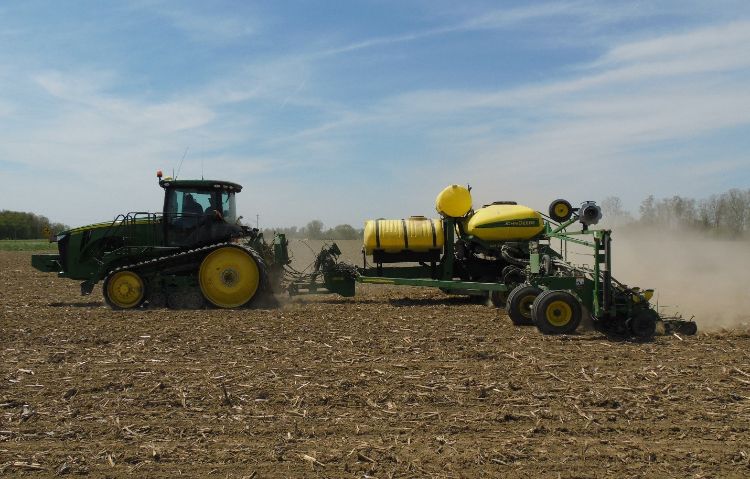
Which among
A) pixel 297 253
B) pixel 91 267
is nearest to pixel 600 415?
pixel 297 253

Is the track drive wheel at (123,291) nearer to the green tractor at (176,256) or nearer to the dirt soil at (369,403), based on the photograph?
the green tractor at (176,256)

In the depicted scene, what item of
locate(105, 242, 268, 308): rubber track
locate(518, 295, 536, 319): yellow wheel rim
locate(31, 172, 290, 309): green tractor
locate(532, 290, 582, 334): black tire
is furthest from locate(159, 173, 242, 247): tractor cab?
locate(532, 290, 582, 334): black tire

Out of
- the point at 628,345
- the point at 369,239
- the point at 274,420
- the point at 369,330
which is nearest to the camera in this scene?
the point at 274,420

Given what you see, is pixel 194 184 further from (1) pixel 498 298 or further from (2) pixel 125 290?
(1) pixel 498 298

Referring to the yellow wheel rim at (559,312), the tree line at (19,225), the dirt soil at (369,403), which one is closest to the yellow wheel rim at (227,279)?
the dirt soil at (369,403)

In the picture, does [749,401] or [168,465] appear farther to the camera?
[749,401]

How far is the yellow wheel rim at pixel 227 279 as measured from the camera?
12312 millimetres

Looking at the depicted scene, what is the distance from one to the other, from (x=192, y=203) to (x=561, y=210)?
7.51 metres

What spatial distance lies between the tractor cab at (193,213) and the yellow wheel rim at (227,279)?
0.71m

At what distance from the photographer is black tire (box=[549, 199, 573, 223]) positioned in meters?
11.2

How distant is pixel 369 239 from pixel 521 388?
7330mm

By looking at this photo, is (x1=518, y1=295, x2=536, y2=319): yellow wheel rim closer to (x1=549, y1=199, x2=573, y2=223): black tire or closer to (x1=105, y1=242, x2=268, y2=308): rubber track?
(x1=549, y1=199, x2=573, y2=223): black tire

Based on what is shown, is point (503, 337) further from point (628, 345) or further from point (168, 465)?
point (168, 465)

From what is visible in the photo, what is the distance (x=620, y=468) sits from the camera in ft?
13.8
